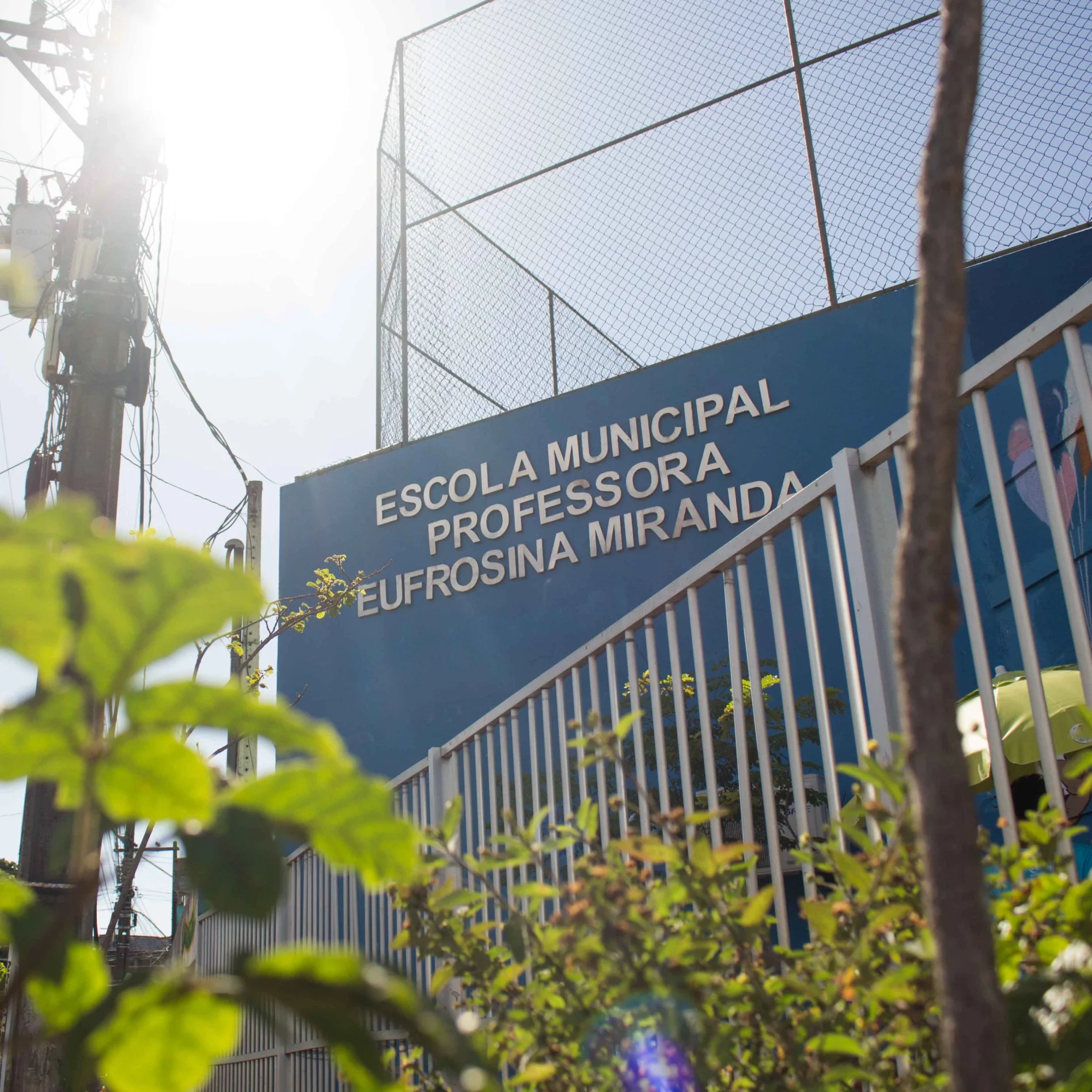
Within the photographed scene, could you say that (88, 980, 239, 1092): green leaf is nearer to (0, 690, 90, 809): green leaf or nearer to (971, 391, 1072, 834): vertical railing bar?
(0, 690, 90, 809): green leaf

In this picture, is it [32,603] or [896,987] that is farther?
[896,987]

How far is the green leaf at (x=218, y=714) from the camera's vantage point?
1.83ft

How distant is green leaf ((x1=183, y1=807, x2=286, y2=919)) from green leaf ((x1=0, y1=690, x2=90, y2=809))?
0.07m

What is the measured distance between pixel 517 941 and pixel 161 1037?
58cm

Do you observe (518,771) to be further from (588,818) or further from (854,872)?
(854,872)

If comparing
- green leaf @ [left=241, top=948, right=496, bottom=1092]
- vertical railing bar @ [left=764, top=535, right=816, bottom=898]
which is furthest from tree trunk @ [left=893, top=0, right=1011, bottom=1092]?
vertical railing bar @ [left=764, top=535, right=816, bottom=898]

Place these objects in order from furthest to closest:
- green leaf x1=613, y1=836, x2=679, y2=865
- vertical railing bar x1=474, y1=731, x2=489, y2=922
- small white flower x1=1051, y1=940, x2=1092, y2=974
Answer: vertical railing bar x1=474, y1=731, x2=489, y2=922
green leaf x1=613, y1=836, x2=679, y2=865
small white flower x1=1051, y1=940, x2=1092, y2=974

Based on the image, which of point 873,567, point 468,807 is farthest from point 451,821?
point 468,807

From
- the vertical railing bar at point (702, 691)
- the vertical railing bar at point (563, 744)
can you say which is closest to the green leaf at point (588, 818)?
the vertical railing bar at point (702, 691)

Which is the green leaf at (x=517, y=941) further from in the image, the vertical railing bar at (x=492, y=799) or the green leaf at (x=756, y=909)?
the vertical railing bar at (x=492, y=799)

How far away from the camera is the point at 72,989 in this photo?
0.62 metres

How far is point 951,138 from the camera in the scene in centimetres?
68

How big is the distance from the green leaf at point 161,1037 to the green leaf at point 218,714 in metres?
Answer: 0.12

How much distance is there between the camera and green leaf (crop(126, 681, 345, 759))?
56 cm
